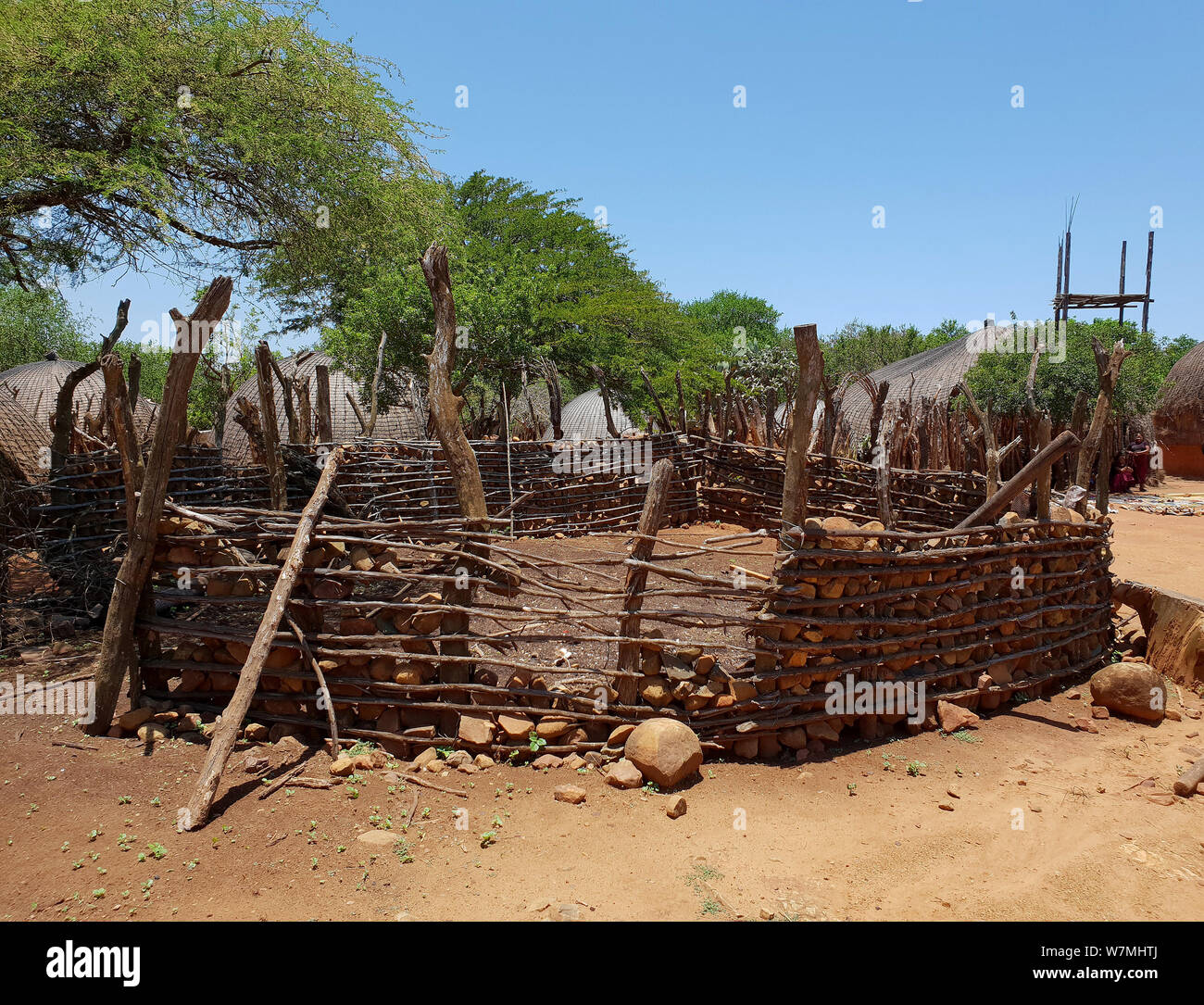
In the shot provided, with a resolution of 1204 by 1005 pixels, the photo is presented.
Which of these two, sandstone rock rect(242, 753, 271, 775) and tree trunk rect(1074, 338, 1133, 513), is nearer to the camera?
sandstone rock rect(242, 753, 271, 775)

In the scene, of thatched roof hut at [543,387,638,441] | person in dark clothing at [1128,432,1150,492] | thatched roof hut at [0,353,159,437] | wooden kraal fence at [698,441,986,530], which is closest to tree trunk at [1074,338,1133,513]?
wooden kraal fence at [698,441,986,530]

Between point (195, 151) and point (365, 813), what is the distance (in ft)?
22.3

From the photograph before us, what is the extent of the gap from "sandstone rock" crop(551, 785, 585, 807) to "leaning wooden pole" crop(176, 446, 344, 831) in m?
1.59

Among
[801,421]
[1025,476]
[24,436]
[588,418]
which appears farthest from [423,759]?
[588,418]

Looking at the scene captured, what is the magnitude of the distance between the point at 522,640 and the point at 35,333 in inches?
1104

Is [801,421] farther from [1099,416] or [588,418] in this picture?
[588,418]

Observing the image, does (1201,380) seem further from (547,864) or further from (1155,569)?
(547,864)

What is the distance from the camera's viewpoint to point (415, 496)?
937cm

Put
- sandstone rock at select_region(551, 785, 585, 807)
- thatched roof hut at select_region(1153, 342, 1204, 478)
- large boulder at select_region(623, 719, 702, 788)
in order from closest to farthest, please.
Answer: sandstone rock at select_region(551, 785, 585, 807)
large boulder at select_region(623, 719, 702, 788)
thatched roof hut at select_region(1153, 342, 1204, 478)

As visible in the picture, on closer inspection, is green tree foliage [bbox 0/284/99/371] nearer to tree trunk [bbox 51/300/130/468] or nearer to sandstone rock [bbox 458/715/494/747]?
tree trunk [bbox 51/300/130/468]

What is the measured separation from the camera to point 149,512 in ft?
14.4

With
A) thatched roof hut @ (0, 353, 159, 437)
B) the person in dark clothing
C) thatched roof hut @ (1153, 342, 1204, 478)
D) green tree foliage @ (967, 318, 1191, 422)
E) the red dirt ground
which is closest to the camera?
the red dirt ground

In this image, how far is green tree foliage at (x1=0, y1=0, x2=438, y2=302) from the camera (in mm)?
6824

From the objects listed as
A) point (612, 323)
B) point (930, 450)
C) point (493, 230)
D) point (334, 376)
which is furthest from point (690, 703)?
point (493, 230)
